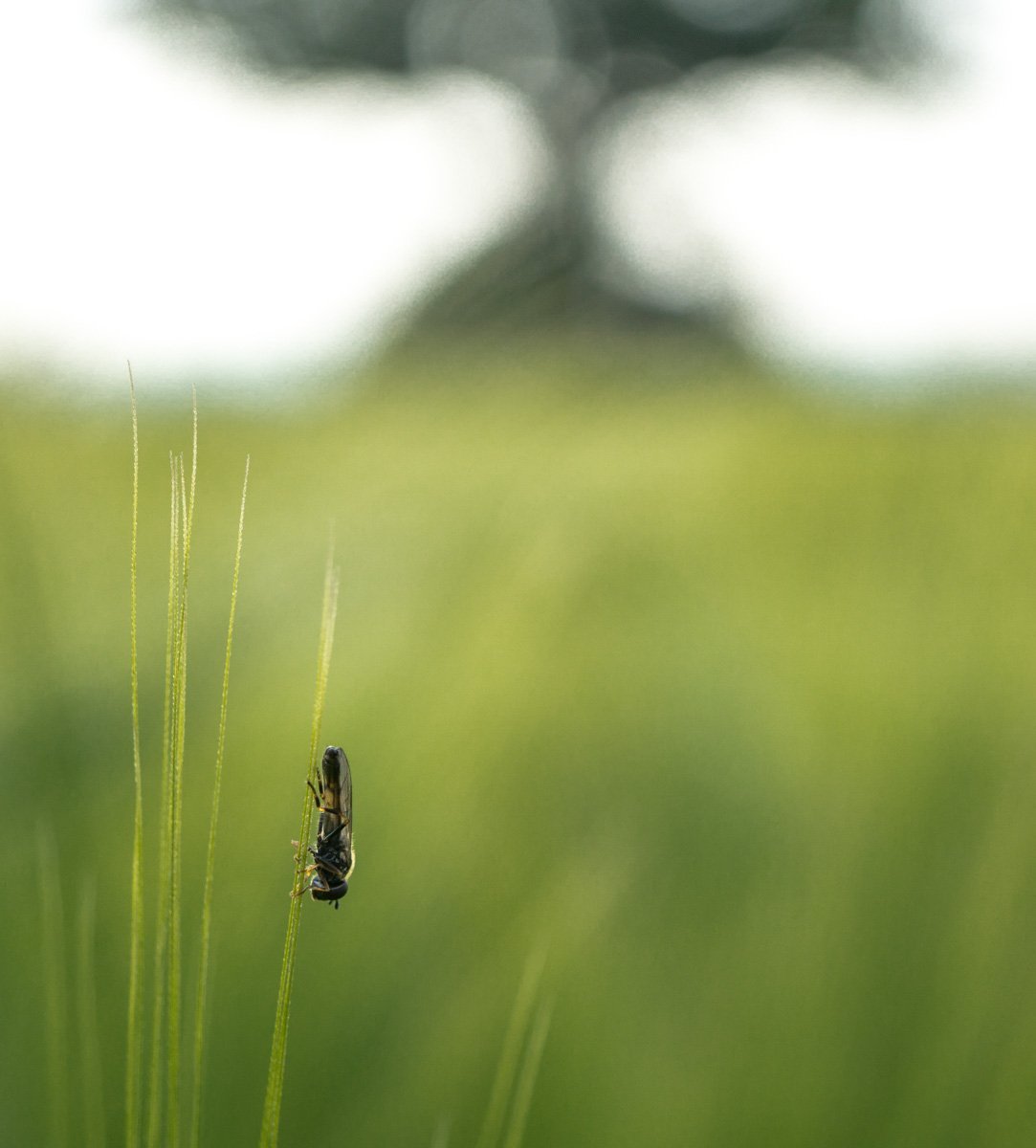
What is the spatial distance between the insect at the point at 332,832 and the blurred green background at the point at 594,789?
0.19 ft

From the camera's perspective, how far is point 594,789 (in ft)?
1.21

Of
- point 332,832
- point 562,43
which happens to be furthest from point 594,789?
point 562,43

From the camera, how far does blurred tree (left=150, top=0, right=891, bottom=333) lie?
311 cm

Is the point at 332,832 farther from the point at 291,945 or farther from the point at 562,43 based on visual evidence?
the point at 562,43

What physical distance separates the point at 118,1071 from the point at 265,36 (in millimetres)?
3677

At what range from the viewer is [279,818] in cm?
34

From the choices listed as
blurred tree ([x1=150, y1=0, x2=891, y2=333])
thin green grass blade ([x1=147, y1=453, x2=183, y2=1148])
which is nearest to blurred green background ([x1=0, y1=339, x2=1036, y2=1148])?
thin green grass blade ([x1=147, y1=453, x2=183, y2=1148])

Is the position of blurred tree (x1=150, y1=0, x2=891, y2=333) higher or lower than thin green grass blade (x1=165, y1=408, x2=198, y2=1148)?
higher

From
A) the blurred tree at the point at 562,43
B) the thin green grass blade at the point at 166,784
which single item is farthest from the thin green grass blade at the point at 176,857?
the blurred tree at the point at 562,43

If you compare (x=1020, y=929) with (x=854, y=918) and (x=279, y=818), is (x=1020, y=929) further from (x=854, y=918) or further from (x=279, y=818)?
A: (x=279, y=818)

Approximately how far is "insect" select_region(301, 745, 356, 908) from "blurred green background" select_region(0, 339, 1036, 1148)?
6 centimetres

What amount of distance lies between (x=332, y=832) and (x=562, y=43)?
3455 millimetres

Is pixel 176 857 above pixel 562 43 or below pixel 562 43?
below

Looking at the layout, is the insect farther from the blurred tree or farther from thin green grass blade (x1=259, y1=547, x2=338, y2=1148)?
the blurred tree
